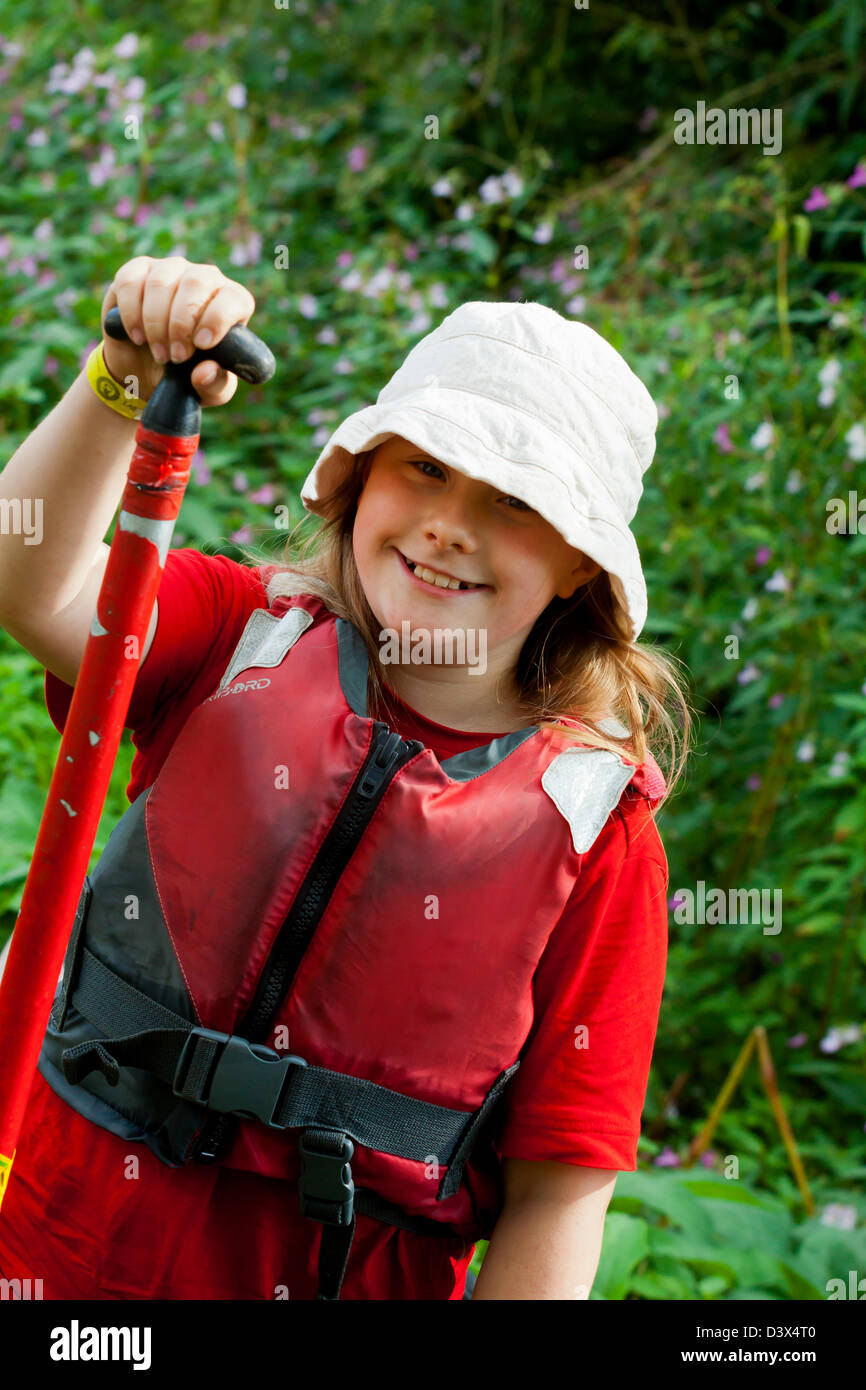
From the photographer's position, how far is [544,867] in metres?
1.64

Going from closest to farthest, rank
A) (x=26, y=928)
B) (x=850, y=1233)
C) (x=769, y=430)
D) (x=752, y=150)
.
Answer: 1. (x=26, y=928)
2. (x=850, y=1233)
3. (x=769, y=430)
4. (x=752, y=150)

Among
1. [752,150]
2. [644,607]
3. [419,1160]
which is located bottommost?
[419,1160]

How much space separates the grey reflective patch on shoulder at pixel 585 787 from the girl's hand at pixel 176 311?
65cm

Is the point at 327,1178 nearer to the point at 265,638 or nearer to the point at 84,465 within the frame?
the point at 265,638

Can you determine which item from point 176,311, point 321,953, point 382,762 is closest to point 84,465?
point 176,311

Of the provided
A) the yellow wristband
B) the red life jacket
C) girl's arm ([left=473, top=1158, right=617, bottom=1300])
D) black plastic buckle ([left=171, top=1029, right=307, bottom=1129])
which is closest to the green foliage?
girl's arm ([left=473, top=1158, right=617, bottom=1300])

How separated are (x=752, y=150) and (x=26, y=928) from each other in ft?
19.0

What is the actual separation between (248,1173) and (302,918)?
326mm

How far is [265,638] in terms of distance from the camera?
1.76 metres

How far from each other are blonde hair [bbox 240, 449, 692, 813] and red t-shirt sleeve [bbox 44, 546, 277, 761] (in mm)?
81

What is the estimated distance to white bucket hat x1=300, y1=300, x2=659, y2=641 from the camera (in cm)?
163

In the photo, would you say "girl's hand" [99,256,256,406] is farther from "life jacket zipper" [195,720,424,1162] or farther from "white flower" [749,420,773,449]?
"white flower" [749,420,773,449]

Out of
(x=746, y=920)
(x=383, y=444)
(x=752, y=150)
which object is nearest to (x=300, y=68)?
(x=752, y=150)
